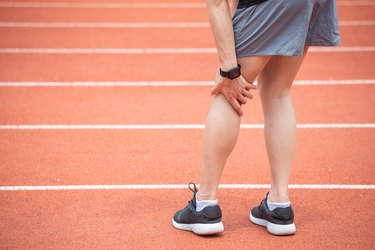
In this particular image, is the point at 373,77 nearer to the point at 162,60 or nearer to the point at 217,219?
the point at 162,60

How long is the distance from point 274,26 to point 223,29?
227 millimetres

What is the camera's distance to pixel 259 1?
2.91m

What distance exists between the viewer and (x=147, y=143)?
15.2ft

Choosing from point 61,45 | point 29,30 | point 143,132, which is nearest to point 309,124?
point 143,132

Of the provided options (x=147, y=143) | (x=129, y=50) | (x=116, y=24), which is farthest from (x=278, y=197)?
(x=116, y=24)

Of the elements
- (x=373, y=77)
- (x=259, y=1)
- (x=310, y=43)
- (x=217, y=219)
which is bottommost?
(x=373, y=77)

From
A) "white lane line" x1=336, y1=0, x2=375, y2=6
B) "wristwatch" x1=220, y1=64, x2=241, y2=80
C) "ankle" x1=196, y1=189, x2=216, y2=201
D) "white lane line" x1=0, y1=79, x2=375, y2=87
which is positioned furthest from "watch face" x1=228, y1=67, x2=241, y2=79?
"white lane line" x1=336, y1=0, x2=375, y2=6

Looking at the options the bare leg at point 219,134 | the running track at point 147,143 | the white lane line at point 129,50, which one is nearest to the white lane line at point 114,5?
the running track at point 147,143

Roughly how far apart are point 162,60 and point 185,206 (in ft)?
11.8

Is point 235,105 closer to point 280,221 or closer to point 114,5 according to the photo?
point 280,221

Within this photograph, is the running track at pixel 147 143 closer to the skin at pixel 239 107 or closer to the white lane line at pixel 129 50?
the white lane line at pixel 129 50

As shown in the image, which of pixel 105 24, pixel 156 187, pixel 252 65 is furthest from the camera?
pixel 105 24

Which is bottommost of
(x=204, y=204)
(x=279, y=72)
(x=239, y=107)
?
(x=204, y=204)

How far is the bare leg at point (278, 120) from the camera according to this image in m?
3.18
